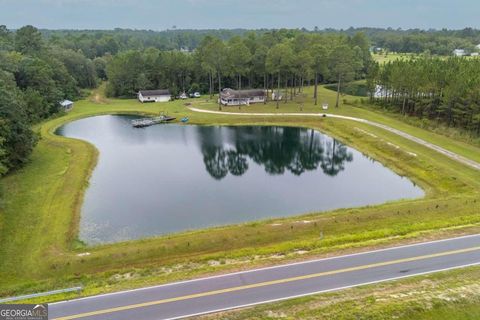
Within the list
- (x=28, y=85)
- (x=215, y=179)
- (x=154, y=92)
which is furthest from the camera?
(x=154, y=92)

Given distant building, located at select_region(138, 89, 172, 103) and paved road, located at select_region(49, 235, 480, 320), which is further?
distant building, located at select_region(138, 89, 172, 103)

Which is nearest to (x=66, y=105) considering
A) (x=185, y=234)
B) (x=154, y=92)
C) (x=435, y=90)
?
(x=154, y=92)

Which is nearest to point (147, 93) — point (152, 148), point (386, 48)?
point (152, 148)

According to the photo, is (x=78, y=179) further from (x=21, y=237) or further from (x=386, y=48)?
(x=386, y=48)

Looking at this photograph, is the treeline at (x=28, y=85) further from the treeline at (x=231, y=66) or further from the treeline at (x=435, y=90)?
the treeline at (x=435, y=90)

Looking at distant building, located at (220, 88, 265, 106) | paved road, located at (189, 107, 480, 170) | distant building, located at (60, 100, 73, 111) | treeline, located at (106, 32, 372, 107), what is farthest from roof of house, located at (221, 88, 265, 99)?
distant building, located at (60, 100, 73, 111)

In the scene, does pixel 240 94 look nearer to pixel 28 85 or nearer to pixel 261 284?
pixel 28 85

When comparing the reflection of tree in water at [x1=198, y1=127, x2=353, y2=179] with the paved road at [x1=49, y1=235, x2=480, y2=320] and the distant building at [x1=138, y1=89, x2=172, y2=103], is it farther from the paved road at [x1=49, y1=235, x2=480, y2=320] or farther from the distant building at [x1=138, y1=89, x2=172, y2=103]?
the distant building at [x1=138, y1=89, x2=172, y2=103]
